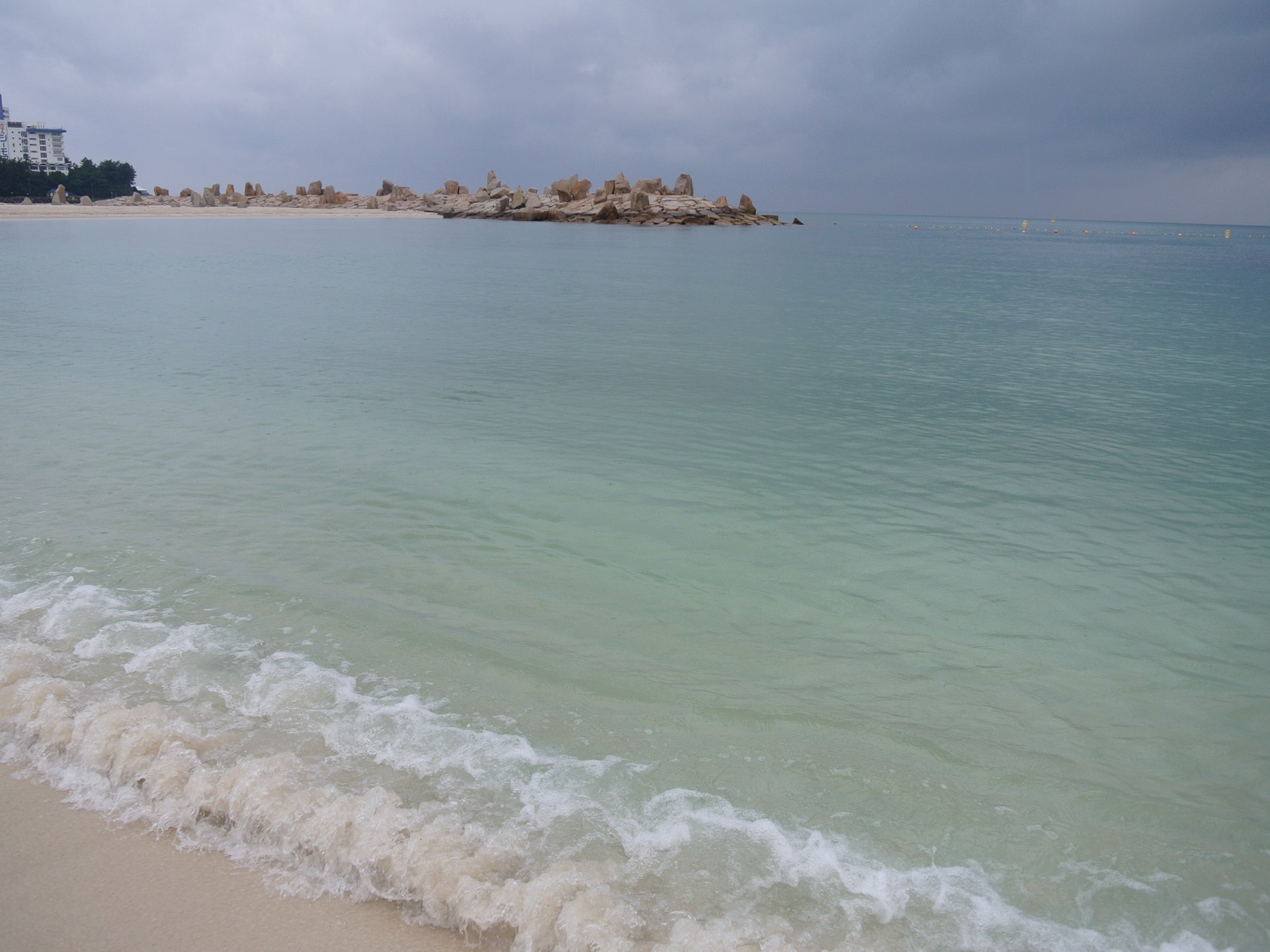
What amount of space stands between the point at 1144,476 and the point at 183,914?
8.95m

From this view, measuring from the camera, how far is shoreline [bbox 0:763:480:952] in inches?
108

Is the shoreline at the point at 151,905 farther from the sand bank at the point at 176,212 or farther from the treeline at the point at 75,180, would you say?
the treeline at the point at 75,180

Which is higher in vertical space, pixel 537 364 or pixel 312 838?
pixel 537 364

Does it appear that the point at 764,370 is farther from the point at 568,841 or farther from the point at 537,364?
the point at 568,841

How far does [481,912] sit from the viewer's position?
2.83 m

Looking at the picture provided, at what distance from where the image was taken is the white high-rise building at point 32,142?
155000 millimetres

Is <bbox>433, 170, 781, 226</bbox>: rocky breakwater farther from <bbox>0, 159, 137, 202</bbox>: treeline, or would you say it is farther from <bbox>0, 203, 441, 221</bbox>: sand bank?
<bbox>0, 159, 137, 202</bbox>: treeline

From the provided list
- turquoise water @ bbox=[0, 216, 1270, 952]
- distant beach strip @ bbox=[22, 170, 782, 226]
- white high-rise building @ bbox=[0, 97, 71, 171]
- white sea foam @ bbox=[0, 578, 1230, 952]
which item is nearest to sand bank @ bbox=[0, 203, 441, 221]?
distant beach strip @ bbox=[22, 170, 782, 226]

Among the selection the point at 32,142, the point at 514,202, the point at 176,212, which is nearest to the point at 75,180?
the point at 176,212

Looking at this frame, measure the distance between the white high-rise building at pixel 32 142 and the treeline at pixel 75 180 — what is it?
77.3 metres

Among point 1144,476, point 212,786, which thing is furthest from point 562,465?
point 1144,476

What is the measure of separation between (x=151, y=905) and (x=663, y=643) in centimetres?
277

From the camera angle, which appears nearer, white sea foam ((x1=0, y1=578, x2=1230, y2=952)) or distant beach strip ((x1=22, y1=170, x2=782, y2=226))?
white sea foam ((x1=0, y1=578, x2=1230, y2=952))

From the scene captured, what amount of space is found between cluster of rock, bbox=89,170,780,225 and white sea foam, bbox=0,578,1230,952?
84.4 metres
